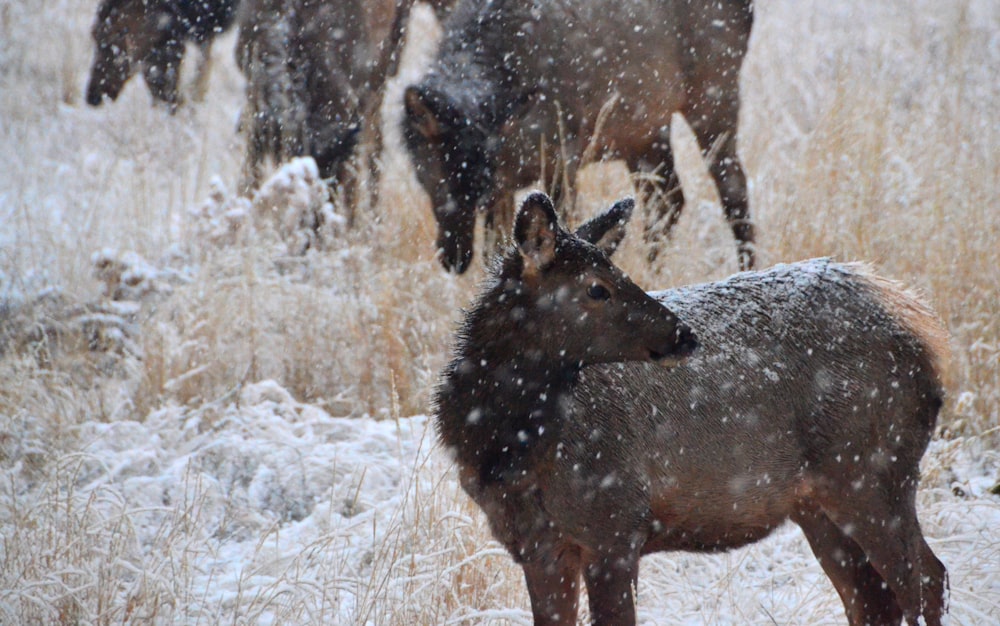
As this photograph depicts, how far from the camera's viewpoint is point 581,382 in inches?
144

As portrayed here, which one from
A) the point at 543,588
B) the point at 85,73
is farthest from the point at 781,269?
the point at 85,73

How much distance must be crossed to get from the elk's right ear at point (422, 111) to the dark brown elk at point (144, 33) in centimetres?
376

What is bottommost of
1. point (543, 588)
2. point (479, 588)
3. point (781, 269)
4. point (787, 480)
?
point (479, 588)

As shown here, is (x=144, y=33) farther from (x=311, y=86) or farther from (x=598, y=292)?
(x=598, y=292)

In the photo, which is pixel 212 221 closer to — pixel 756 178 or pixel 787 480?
pixel 756 178

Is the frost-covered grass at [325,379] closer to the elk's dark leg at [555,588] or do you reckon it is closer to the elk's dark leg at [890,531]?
the elk's dark leg at [555,588]

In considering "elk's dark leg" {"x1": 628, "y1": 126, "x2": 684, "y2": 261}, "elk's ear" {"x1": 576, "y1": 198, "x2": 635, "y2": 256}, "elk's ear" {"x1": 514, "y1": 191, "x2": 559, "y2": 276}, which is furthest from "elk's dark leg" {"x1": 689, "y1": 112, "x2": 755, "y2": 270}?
"elk's ear" {"x1": 514, "y1": 191, "x2": 559, "y2": 276}

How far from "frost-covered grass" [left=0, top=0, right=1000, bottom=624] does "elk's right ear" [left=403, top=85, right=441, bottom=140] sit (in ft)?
2.90

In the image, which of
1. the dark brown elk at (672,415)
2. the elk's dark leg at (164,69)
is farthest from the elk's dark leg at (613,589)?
the elk's dark leg at (164,69)

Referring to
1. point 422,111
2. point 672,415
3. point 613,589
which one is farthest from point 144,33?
point 613,589

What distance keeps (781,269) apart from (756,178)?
14.7ft

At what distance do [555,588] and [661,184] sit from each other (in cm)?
461

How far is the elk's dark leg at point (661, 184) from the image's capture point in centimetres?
722

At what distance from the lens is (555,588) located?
3518 mm
